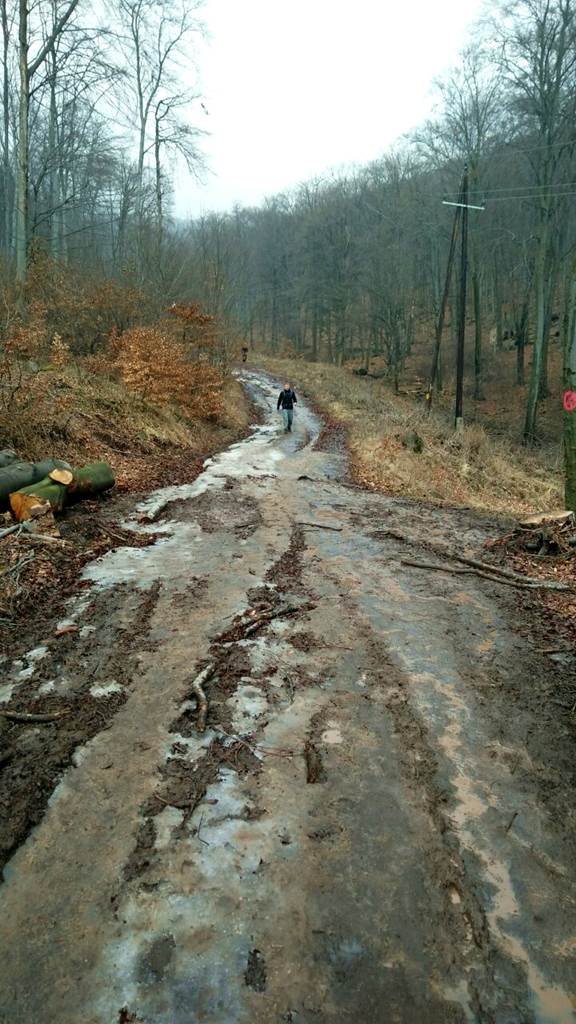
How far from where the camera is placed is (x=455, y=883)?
2781 millimetres

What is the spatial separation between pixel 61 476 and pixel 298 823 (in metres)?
6.39

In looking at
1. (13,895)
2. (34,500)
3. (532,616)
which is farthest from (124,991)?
(34,500)

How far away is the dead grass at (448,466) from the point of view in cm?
1265

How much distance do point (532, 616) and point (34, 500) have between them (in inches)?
240

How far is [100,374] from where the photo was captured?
14969 millimetres

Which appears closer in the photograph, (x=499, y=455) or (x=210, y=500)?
(x=210, y=500)

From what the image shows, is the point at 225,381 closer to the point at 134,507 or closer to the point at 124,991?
the point at 134,507

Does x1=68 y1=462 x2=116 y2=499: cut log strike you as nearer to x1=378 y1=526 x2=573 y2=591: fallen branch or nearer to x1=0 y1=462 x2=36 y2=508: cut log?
x1=0 y1=462 x2=36 y2=508: cut log

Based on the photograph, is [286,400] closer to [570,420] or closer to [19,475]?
[570,420]

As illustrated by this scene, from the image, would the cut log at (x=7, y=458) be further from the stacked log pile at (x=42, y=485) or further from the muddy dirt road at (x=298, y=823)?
the muddy dirt road at (x=298, y=823)

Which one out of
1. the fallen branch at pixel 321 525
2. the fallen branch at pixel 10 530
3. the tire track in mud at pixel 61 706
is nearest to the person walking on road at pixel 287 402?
the fallen branch at pixel 321 525

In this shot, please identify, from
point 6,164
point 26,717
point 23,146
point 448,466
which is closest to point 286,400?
point 448,466

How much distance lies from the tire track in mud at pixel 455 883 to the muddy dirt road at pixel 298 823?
10 mm

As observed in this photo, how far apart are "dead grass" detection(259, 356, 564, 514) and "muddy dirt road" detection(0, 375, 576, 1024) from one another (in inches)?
268
